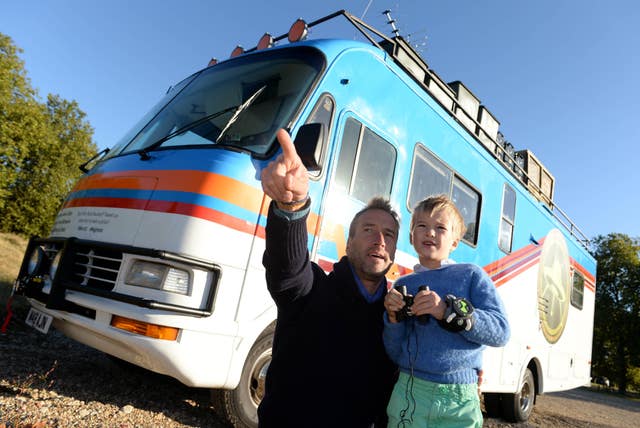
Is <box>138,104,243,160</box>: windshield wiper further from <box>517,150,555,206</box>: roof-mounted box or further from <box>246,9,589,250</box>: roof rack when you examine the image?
<box>517,150,555,206</box>: roof-mounted box

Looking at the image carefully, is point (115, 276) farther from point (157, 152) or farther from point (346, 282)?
point (346, 282)

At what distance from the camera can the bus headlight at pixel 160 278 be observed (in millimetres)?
2625

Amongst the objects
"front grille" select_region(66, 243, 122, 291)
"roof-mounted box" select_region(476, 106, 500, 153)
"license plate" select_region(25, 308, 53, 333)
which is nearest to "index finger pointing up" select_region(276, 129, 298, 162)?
"front grille" select_region(66, 243, 122, 291)

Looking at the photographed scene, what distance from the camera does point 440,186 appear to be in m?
4.66

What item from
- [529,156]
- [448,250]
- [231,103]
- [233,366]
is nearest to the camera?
[448,250]

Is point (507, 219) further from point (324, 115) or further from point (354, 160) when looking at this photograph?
point (324, 115)

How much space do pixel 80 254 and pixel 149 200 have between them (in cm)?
65

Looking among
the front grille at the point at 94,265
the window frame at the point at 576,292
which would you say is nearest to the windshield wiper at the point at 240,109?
the front grille at the point at 94,265

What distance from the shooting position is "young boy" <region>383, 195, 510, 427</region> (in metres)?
1.57

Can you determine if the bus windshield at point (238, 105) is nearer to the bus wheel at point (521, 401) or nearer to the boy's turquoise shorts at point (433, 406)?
the boy's turquoise shorts at point (433, 406)

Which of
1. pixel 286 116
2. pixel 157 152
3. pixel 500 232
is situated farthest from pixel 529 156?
pixel 157 152

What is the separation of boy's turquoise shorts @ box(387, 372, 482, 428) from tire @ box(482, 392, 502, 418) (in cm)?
559

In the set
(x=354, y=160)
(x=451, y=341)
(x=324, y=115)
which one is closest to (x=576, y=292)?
(x=354, y=160)

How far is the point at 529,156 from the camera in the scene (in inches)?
330
